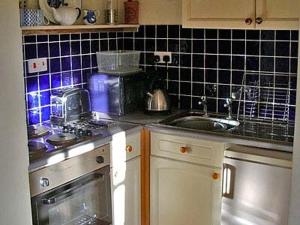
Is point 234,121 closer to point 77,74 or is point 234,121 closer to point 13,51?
point 77,74

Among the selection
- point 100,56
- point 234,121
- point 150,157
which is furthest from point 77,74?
point 234,121

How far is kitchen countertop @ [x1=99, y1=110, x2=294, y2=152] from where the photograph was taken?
2562mm

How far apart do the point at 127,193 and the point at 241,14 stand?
1238mm

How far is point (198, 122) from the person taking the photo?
317 centimetres

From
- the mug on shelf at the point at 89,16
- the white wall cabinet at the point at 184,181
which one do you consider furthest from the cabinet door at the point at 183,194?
the mug on shelf at the point at 89,16

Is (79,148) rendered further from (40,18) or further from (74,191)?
(40,18)

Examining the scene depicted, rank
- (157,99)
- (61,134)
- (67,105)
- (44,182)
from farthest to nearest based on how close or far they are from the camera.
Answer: (157,99), (67,105), (61,134), (44,182)

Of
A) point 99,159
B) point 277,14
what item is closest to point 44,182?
point 99,159

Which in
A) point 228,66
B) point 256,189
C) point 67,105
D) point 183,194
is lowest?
point 183,194

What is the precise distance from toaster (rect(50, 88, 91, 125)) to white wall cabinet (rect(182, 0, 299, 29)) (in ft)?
2.67

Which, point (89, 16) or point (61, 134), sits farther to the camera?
point (89, 16)

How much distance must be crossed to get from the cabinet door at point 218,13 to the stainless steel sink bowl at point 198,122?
0.60 meters

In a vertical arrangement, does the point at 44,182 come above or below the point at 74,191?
above

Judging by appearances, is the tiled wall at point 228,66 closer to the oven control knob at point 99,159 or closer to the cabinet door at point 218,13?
the cabinet door at point 218,13
